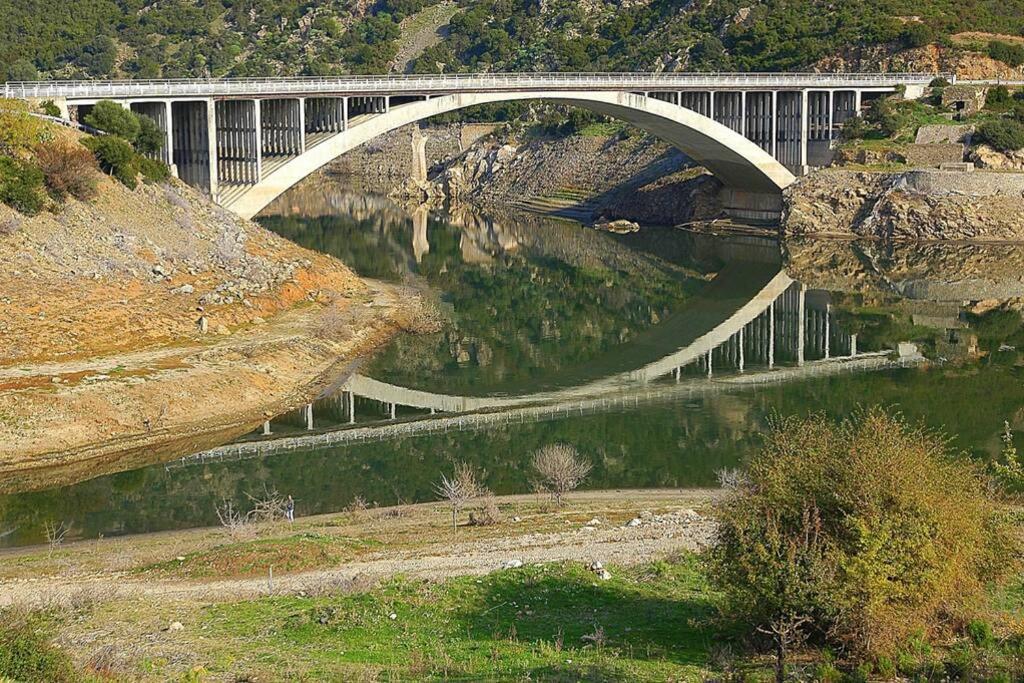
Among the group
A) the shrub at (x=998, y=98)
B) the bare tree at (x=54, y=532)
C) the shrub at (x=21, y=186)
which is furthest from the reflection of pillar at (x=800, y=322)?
the shrub at (x=998, y=98)

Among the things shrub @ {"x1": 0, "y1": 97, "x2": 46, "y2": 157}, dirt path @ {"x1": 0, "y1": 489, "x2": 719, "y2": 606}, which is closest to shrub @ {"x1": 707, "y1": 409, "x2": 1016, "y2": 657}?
dirt path @ {"x1": 0, "y1": 489, "x2": 719, "y2": 606}

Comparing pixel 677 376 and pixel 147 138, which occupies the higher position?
pixel 147 138

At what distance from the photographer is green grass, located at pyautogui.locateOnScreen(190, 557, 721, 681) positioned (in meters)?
15.7

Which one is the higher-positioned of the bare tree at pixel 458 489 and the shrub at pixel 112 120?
the shrub at pixel 112 120

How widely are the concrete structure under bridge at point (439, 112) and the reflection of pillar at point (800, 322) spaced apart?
15.7m

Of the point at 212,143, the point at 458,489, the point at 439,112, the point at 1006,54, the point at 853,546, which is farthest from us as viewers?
the point at 1006,54

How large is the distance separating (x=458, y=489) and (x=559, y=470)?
9.24ft

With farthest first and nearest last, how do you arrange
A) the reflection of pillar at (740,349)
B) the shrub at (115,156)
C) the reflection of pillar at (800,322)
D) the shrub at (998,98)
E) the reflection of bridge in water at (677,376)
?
the shrub at (998,98), the shrub at (115,156), the reflection of pillar at (800,322), the reflection of pillar at (740,349), the reflection of bridge in water at (677,376)

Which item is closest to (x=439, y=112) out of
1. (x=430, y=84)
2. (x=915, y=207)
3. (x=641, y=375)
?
(x=430, y=84)

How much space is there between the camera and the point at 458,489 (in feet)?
89.2

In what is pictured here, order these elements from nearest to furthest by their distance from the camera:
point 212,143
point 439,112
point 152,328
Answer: point 152,328 → point 212,143 → point 439,112

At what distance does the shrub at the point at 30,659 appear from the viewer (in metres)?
14.3

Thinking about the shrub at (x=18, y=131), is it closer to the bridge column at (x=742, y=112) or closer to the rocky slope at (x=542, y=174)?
the bridge column at (x=742, y=112)

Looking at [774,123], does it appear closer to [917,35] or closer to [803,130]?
[803,130]
